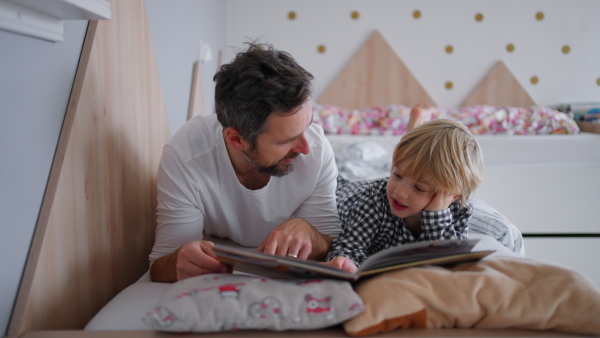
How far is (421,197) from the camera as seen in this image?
1.26 meters

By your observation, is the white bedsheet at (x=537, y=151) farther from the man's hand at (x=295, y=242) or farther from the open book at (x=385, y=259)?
the open book at (x=385, y=259)

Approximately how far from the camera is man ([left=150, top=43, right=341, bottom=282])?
112cm

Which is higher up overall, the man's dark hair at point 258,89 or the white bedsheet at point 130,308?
the man's dark hair at point 258,89

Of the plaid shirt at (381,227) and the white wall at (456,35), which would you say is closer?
the plaid shirt at (381,227)

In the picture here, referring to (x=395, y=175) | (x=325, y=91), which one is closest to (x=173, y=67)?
(x=395, y=175)

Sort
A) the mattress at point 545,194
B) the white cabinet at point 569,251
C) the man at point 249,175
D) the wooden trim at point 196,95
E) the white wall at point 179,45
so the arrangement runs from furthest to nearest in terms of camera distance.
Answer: the mattress at point 545,194 → the white cabinet at point 569,251 → the wooden trim at point 196,95 → the white wall at point 179,45 → the man at point 249,175

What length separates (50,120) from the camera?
966 millimetres

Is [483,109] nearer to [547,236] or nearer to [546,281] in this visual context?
[547,236]

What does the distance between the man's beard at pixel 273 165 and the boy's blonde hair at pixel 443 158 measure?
264 mm

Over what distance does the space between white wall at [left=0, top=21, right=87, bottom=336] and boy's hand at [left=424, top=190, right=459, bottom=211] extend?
2.68 feet

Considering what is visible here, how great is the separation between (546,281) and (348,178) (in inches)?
53.1

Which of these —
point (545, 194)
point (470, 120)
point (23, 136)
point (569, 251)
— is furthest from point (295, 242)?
point (470, 120)

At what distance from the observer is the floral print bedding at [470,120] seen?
3.14 metres

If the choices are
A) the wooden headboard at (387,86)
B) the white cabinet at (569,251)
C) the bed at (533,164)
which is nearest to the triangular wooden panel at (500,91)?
the wooden headboard at (387,86)
